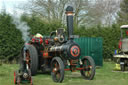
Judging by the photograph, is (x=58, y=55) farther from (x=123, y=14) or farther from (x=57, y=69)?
(x=123, y=14)

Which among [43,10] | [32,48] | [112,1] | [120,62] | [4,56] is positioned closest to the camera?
[32,48]

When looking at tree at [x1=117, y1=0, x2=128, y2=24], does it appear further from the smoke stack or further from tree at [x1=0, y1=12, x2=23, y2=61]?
the smoke stack

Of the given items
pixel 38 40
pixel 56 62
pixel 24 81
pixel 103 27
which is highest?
pixel 103 27

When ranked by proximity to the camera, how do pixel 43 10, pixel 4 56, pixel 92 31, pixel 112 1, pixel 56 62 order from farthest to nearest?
pixel 112 1, pixel 43 10, pixel 92 31, pixel 4 56, pixel 56 62

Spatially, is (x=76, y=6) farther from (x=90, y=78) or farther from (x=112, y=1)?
(x=90, y=78)

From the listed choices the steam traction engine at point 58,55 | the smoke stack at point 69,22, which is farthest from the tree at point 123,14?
the smoke stack at point 69,22

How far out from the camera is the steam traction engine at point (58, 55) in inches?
323

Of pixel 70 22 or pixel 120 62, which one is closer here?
pixel 70 22

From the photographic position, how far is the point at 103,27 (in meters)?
16.1

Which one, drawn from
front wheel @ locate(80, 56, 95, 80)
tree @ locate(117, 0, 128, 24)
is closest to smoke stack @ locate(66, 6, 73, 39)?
front wheel @ locate(80, 56, 95, 80)

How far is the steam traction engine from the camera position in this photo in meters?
8.20

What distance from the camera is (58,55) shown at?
9172 mm

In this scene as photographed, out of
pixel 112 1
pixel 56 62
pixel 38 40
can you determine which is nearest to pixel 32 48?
pixel 38 40

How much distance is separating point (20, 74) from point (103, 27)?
9519mm
